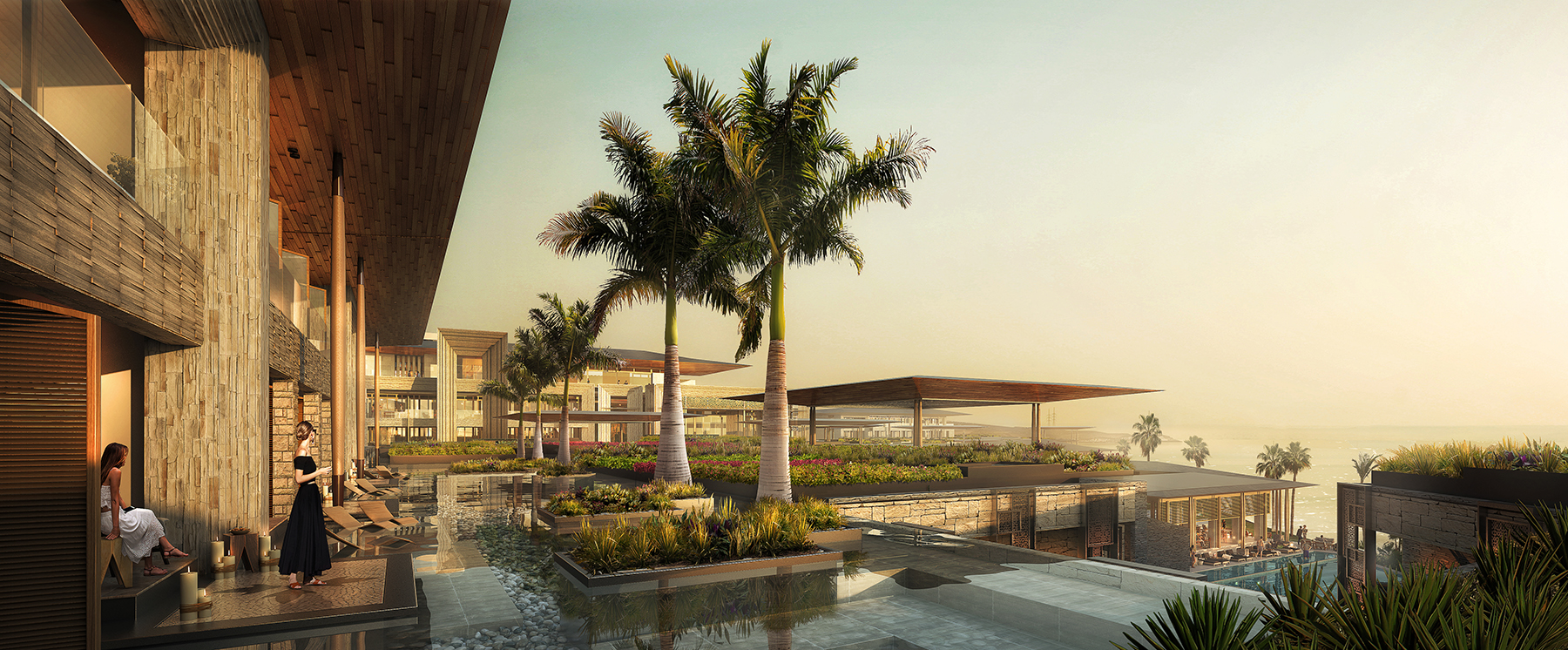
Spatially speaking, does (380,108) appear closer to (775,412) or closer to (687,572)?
(775,412)

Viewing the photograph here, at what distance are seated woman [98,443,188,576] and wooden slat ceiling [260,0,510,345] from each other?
5.33 metres

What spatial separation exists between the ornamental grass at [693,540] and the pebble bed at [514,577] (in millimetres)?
671

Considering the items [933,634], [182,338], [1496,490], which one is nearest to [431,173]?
[182,338]

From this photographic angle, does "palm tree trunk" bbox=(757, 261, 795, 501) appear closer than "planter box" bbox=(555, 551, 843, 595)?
No

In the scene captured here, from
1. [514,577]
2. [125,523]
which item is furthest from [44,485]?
[514,577]

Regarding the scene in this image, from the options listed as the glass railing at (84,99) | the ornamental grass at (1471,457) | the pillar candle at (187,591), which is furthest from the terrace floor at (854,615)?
the ornamental grass at (1471,457)

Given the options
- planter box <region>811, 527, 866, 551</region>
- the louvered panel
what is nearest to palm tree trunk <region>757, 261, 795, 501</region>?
planter box <region>811, 527, 866, 551</region>

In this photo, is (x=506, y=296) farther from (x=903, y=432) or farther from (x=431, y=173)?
(x=903, y=432)

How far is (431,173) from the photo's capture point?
14.5 meters

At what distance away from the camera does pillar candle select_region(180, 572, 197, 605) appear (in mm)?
6898

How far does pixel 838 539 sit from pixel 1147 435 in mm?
85939

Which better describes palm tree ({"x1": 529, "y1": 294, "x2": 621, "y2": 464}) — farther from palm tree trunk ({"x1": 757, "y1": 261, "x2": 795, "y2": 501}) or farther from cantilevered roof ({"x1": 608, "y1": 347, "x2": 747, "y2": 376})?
cantilevered roof ({"x1": 608, "y1": 347, "x2": 747, "y2": 376})

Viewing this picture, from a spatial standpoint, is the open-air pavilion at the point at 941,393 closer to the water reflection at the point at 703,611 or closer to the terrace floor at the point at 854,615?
the terrace floor at the point at 854,615

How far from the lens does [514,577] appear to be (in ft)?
30.8
